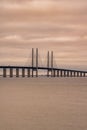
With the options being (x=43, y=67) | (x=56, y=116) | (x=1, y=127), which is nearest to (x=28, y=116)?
(x=56, y=116)

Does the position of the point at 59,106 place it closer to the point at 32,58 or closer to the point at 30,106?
the point at 30,106

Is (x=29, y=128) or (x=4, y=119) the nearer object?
(x=29, y=128)

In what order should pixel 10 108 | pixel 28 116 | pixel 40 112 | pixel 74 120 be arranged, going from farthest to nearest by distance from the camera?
pixel 10 108 < pixel 40 112 < pixel 28 116 < pixel 74 120

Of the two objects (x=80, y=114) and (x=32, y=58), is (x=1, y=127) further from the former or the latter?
(x=32, y=58)

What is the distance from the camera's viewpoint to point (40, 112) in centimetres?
4538

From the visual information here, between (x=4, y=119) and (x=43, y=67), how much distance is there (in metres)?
123

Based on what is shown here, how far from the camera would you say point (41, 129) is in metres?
33.9

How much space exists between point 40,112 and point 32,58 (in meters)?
128

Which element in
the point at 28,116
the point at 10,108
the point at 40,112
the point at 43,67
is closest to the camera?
the point at 28,116

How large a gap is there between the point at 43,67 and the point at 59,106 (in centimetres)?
11061

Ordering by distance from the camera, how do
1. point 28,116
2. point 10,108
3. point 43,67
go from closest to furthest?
point 28,116 → point 10,108 → point 43,67

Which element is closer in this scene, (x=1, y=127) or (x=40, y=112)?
(x=1, y=127)

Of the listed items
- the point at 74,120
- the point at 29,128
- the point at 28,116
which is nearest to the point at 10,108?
the point at 28,116

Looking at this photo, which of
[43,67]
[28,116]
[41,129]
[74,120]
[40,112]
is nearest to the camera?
[41,129]
